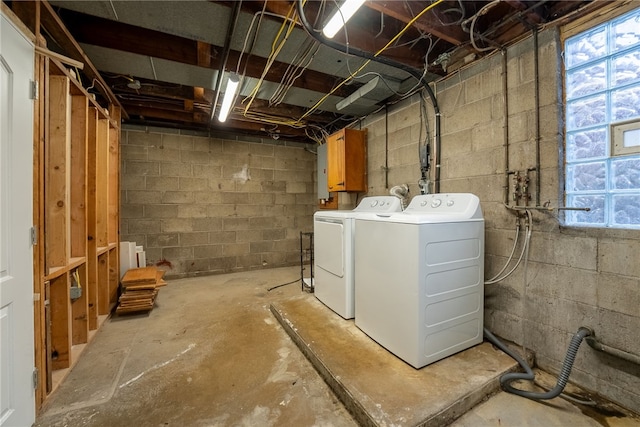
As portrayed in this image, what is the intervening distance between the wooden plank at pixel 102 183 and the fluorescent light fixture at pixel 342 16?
2.45 metres

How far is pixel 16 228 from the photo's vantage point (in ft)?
4.13

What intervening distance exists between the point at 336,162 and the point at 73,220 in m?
2.80

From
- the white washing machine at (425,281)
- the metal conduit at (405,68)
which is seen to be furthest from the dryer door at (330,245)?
the metal conduit at (405,68)

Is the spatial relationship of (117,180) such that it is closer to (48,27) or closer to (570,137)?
(48,27)

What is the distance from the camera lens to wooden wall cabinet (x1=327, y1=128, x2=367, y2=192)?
345 cm

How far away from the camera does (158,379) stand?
1.78 metres

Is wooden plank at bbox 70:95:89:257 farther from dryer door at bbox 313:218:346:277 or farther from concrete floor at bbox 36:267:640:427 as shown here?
dryer door at bbox 313:218:346:277

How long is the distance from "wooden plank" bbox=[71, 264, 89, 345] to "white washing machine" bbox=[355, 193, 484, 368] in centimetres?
233

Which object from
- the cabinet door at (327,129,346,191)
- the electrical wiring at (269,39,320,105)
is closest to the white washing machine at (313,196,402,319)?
the cabinet door at (327,129,346,191)

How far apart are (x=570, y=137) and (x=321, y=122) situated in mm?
3134

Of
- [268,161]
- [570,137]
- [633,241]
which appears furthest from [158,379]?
[268,161]

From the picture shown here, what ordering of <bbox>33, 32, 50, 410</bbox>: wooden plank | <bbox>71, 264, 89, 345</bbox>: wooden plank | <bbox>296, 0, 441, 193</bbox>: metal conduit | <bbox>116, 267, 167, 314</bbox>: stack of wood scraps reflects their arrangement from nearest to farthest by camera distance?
1. <bbox>33, 32, 50, 410</bbox>: wooden plank
2. <bbox>296, 0, 441, 193</bbox>: metal conduit
3. <bbox>71, 264, 89, 345</bbox>: wooden plank
4. <bbox>116, 267, 167, 314</bbox>: stack of wood scraps

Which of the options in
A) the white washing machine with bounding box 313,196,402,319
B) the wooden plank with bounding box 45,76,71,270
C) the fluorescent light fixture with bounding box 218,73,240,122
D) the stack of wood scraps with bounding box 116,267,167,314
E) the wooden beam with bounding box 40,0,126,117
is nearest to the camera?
the wooden beam with bounding box 40,0,126,117

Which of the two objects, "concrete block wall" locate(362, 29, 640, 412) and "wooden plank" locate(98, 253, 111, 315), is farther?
"wooden plank" locate(98, 253, 111, 315)
